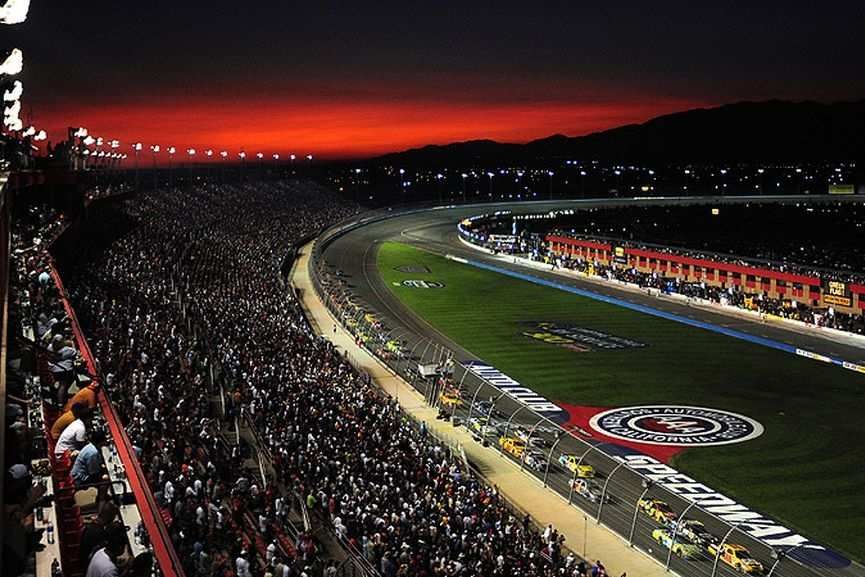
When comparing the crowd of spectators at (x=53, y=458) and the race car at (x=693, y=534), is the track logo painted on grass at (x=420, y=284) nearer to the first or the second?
the race car at (x=693, y=534)

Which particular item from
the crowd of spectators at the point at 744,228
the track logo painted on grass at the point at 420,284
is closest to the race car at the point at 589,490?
the track logo painted on grass at the point at 420,284

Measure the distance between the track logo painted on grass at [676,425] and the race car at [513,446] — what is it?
6693mm

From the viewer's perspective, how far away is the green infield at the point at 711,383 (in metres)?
35.2

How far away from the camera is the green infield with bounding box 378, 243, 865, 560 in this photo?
116ft

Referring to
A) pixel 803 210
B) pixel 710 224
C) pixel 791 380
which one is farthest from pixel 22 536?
pixel 803 210

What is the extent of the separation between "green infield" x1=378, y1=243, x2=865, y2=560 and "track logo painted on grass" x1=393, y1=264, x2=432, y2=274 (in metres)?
8.44

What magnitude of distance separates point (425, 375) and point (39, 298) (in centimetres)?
2919

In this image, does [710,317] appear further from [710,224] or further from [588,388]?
[710,224]

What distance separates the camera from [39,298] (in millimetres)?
24219

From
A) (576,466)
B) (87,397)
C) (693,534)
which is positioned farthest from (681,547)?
(87,397)

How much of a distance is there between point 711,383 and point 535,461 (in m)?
21.6

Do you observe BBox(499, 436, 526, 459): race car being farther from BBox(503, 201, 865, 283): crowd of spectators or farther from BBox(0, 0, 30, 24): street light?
BBox(503, 201, 865, 283): crowd of spectators

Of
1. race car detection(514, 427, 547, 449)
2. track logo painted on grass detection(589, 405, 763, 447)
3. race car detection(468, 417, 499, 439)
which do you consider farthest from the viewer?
track logo painted on grass detection(589, 405, 763, 447)

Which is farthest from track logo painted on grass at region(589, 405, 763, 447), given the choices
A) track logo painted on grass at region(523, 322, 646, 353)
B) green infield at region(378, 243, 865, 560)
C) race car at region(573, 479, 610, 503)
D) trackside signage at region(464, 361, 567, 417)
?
track logo painted on grass at region(523, 322, 646, 353)
